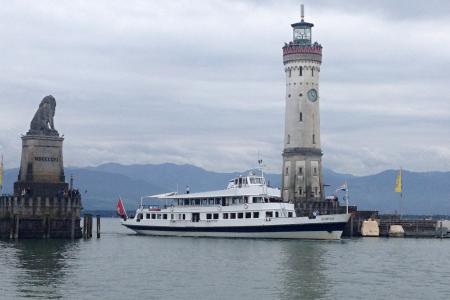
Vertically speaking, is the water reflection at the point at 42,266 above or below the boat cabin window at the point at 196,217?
below

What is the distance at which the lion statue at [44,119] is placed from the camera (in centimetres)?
8750

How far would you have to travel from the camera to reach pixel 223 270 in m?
58.3

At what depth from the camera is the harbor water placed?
47.4m

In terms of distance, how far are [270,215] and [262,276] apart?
33665 mm

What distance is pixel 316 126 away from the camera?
117250mm

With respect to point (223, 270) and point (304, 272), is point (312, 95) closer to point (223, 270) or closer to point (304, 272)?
point (223, 270)

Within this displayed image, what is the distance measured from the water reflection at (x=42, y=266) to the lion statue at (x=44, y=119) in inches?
465

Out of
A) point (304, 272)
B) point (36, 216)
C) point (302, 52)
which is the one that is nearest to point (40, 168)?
point (36, 216)

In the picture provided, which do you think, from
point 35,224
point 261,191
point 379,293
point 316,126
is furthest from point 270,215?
point 379,293

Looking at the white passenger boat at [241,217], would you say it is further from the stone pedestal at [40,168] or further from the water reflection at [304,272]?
the stone pedestal at [40,168]

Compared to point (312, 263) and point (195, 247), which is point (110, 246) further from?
point (312, 263)

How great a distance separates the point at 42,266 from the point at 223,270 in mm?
12233

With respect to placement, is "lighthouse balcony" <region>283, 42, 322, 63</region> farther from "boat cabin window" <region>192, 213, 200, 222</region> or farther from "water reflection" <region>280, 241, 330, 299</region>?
"water reflection" <region>280, 241, 330, 299</region>

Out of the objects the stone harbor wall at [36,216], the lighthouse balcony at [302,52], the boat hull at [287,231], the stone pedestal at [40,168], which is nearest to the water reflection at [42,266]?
the stone harbor wall at [36,216]
